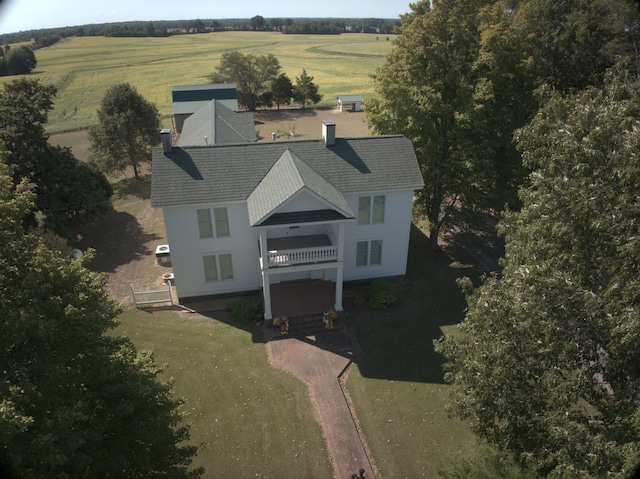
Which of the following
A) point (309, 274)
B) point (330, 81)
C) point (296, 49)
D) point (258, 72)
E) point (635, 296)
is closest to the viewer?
point (635, 296)

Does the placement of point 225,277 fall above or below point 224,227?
below

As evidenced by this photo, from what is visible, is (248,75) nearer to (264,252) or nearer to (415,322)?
(264,252)

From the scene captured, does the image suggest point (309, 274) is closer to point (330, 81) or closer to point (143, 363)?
point (143, 363)

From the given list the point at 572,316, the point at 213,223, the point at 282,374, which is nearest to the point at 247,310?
the point at 282,374

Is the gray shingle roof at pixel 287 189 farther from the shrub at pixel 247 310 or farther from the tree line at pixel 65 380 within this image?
the tree line at pixel 65 380

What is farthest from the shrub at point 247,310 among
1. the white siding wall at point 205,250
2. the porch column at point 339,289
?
the porch column at point 339,289

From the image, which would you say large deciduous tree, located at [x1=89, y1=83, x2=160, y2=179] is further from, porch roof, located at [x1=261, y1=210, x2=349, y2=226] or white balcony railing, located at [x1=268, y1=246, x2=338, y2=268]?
porch roof, located at [x1=261, y1=210, x2=349, y2=226]

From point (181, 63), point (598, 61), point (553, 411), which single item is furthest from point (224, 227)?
point (181, 63)

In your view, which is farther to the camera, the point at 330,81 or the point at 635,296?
the point at 330,81
